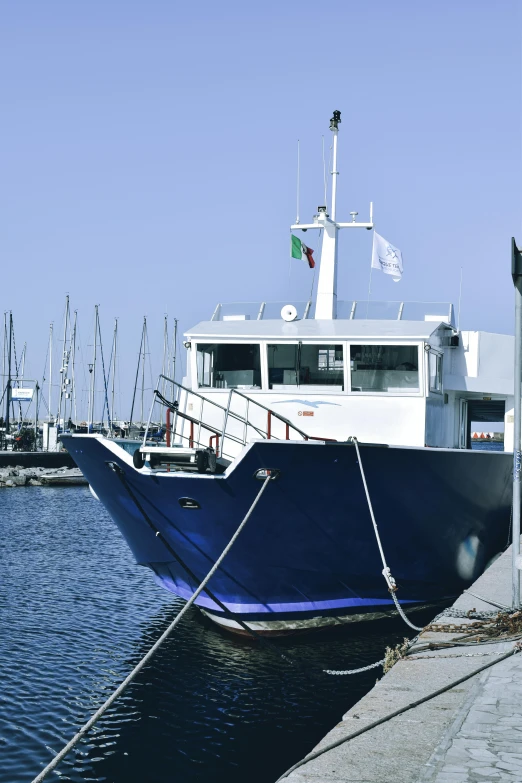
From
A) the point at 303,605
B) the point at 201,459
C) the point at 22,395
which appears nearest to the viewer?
the point at 201,459

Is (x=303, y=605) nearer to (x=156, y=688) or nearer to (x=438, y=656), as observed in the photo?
(x=156, y=688)

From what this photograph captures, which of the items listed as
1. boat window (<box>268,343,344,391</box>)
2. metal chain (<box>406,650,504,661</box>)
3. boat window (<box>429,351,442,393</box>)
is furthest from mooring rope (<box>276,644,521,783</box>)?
boat window (<box>429,351,442,393</box>)

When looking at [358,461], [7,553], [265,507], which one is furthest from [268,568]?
[7,553]

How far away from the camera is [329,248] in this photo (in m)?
16.3

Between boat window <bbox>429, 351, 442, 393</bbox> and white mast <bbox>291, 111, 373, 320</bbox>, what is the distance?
2.48m

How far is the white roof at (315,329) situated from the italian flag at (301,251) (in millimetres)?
1947

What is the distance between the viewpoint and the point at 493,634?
8.45 m

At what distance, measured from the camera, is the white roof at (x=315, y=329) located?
1342cm

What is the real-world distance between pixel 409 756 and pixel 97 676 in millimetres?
7040

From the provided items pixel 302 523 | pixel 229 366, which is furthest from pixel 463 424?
pixel 302 523

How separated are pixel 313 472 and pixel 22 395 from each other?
57.5m

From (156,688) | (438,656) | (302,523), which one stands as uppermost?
(302,523)

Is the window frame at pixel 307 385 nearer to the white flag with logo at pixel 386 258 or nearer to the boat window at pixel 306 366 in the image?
the boat window at pixel 306 366

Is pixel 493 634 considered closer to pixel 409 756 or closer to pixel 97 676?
pixel 409 756
